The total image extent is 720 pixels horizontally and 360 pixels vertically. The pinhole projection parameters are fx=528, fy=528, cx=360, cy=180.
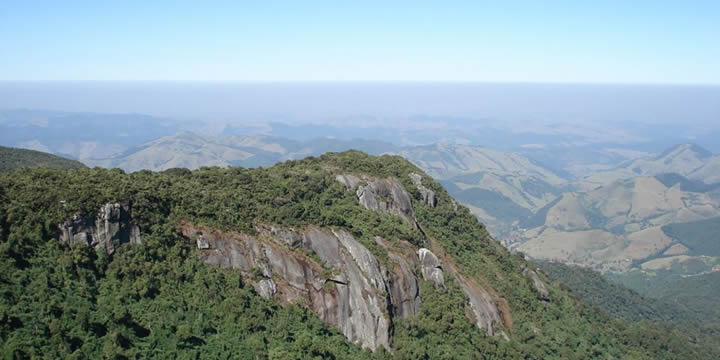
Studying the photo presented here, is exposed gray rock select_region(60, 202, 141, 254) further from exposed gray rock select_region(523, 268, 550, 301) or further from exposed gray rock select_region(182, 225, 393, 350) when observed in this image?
exposed gray rock select_region(523, 268, 550, 301)

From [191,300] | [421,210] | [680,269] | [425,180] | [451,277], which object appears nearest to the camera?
[191,300]

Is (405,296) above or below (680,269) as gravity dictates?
above

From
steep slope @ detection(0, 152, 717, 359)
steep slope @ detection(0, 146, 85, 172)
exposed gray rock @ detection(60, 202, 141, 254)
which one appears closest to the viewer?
steep slope @ detection(0, 152, 717, 359)

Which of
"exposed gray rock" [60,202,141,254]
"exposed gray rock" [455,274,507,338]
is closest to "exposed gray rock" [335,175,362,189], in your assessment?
"exposed gray rock" [455,274,507,338]

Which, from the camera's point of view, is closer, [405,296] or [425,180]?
[405,296]

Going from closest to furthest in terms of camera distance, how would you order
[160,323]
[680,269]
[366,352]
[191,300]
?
1. [160,323]
2. [191,300]
3. [366,352]
4. [680,269]

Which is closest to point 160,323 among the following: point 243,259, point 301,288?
point 243,259

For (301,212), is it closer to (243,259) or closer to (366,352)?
(243,259)

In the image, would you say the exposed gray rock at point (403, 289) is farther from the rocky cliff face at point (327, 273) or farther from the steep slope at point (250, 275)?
the steep slope at point (250, 275)
